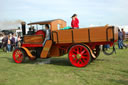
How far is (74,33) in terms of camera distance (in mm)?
5508

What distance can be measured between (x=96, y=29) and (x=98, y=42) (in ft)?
1.77

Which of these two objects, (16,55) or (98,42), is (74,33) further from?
(16,55)

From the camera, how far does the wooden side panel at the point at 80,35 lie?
211 inches

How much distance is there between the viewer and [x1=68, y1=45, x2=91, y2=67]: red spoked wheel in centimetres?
539

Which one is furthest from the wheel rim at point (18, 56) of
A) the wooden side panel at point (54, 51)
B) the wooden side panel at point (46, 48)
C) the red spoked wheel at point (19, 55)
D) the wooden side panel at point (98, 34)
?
the wooden side panel at point (98, 34)

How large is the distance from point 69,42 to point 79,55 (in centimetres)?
66

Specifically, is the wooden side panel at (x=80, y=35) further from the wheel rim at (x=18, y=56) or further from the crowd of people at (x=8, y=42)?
the crowd of people at (x=8, y=42)

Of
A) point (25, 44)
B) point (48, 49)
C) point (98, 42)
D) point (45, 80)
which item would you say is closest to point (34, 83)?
point (45, 80)

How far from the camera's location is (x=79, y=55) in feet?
17.9

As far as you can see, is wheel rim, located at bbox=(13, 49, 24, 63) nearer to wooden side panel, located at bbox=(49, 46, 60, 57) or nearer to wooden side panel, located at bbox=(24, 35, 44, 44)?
wooden side panel, located at bbox=(24, 35, 44, 44)

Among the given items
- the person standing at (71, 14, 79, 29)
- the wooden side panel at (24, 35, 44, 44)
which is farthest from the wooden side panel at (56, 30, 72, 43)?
the wooden side panel at (24, 35, 44, 44)

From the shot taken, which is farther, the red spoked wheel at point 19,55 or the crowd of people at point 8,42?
the crowd of people at point 8,42

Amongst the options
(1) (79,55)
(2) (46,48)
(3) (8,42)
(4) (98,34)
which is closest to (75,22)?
(4) (98,34)

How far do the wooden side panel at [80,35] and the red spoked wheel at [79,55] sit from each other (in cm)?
24
